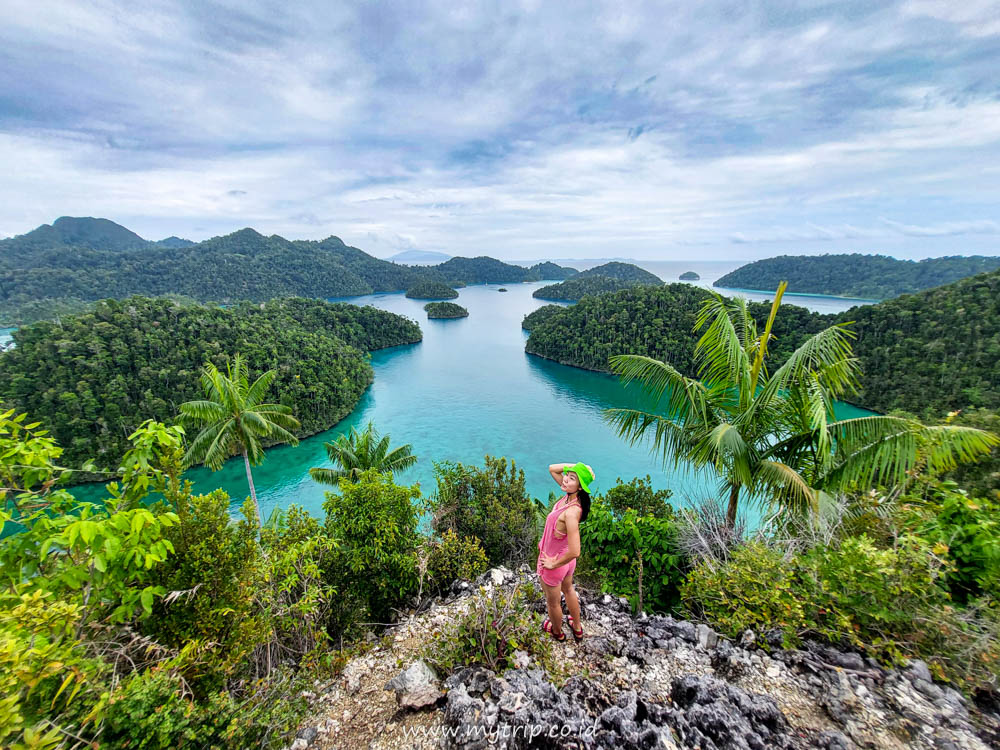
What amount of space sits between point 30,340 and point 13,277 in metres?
112

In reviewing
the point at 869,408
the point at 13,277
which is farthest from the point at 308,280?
the point at 869,408

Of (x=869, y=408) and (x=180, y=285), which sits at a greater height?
(x=180, y=285)

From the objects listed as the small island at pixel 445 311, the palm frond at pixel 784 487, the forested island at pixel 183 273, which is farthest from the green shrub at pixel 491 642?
the forested island at pixel 183 273

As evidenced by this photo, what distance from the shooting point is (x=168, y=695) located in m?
2.35

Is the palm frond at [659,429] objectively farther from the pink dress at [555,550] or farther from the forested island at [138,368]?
the forested island at [138,368]

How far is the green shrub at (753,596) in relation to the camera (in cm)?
379

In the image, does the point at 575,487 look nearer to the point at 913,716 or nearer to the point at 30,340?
the point at 913,716

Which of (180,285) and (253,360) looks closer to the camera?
(253,360)

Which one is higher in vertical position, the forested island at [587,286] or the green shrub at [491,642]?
the forested island at [587,286]

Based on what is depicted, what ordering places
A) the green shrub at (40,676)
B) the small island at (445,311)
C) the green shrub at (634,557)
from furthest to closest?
the small island at (445,311) → the green shrub at (634,557) → the green shrub at (40,676)

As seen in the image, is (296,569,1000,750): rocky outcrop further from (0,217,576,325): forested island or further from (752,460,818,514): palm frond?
(0,217,576,325): forested island

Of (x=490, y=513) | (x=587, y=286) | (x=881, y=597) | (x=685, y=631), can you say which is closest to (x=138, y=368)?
(x=490, y=513)

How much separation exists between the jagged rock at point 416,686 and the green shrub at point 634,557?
112 inches

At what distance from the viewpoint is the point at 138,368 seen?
116ft
